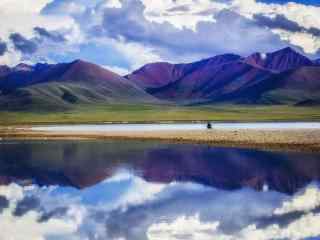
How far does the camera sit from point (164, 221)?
23703 mm

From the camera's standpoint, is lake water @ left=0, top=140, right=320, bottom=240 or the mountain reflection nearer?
lake water @ left=0, top=140, right=320, bottom=240

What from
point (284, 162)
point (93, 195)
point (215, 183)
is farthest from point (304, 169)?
point (93, 195)

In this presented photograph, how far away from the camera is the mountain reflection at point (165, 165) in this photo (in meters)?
36.6

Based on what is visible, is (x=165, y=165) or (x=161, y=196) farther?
(x=165, y=165)

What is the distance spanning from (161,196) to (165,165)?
15.3 m

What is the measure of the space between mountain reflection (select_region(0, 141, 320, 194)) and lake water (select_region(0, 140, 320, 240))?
0.08 m

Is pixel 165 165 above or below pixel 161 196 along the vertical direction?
below

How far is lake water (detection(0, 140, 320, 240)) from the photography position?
22094mm

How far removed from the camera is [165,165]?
151 ft

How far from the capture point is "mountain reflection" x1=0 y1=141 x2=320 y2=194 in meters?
36.6

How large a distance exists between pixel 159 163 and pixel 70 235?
25.7m

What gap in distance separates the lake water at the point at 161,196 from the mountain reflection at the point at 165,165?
8 centimetres

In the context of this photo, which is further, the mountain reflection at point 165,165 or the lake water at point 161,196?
the mountain reflection at point 165,165

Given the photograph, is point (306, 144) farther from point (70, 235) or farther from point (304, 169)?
point (70, 235)
